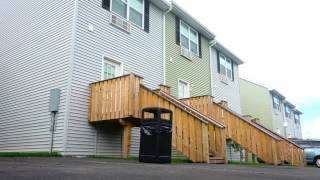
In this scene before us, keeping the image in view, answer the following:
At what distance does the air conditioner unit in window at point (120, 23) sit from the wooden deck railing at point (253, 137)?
4.17m

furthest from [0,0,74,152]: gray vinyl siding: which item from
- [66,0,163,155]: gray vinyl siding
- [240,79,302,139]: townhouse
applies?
[240,79,302,139]: townhouse

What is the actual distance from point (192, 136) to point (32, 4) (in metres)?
8.26

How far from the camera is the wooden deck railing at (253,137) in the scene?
13.6m

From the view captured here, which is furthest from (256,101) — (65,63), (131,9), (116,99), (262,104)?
(65,63)

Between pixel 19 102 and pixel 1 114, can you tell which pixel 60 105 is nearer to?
pixel 19 102

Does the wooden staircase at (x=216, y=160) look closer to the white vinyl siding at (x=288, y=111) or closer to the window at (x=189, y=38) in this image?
the window at (x=189, y=38)

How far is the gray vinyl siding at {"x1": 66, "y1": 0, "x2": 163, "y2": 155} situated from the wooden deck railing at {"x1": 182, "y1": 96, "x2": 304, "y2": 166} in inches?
99.1

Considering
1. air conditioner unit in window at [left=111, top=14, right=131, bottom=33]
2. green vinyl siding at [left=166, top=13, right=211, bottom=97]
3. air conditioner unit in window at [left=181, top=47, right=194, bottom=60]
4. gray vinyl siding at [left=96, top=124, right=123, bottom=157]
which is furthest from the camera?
air conditioner unit in window at [left=181, top=47, right=194, bottom=60]

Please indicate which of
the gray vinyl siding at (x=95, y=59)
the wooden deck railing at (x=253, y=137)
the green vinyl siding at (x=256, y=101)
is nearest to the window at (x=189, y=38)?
the gray vinyl siding at (x=95, y=59)

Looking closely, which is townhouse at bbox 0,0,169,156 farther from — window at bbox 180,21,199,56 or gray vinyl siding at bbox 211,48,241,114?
gray vinyl siding at bbox 211,48,241,114

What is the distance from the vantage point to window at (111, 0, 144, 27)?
14.2 metres

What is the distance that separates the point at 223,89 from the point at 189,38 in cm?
465

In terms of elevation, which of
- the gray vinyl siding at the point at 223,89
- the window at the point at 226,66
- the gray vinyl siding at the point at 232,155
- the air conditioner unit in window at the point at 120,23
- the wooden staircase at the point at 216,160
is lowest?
the wooden staircase at the point at 216,160

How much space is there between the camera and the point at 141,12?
609 inches
